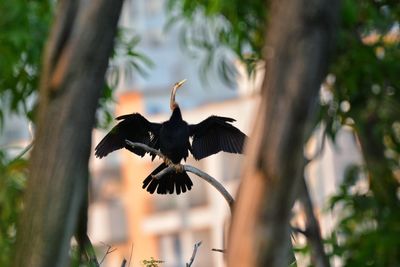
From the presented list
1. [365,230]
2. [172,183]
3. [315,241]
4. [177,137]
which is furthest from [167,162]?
[365,230]

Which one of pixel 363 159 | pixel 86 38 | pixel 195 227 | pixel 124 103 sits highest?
pixel 124 103

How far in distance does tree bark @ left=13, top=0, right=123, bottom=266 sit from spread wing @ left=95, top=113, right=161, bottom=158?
6.52ft

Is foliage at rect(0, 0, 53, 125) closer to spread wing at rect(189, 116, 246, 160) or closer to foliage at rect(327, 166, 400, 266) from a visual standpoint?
spread wing at rect(189, 116, 246, 160)

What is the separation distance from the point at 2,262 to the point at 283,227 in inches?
104

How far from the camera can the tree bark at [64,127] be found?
13.1 ft

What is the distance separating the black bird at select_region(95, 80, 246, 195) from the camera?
6355 mm

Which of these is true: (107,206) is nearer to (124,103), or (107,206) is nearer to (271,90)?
(124,103)

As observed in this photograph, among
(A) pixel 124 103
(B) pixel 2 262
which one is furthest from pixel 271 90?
(A) pixel 124 103

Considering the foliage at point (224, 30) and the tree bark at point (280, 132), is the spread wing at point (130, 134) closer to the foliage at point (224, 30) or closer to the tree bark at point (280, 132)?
the foliage at point (224, 30)

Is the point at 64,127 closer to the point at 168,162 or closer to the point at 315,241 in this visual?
the point at 168,162

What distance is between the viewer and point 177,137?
22.0ft

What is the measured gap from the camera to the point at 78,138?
13.5ft

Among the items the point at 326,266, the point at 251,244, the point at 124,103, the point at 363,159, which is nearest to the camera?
the point at 251,244

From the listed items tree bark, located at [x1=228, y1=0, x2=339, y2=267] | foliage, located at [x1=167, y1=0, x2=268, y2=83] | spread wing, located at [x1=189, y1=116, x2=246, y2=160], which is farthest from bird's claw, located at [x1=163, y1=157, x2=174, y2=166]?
tree bark, located at [x1=228, y1=0, x2=339, y2=267]
